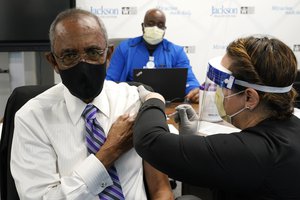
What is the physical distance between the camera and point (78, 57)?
1.18 m

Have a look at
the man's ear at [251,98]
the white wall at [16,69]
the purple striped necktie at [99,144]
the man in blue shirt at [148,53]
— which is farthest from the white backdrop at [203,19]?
the man's ear at [251,98]

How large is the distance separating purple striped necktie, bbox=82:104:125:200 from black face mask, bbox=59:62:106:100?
0.08 m

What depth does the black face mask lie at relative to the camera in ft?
3.89

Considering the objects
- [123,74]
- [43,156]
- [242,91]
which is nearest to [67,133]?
[43,156]

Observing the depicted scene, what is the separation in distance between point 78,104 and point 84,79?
0.11 metres

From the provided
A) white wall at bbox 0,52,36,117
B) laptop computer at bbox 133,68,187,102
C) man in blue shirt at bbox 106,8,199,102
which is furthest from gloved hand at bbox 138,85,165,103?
white wall at bbox 0,52,36,117

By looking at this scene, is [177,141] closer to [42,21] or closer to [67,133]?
[67,133]

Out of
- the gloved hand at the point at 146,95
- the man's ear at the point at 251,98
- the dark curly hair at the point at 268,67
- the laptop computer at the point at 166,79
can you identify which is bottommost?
the laptop computer at the point at 166,79

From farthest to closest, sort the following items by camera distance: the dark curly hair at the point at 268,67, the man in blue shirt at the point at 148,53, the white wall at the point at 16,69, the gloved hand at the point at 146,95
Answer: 1. the white wall at the point at 16,69
2. the man in blue shirt at the point at 148,53
3. the gloved hand at the point at 146,95
4. the dark curly hair at the point at 268,67

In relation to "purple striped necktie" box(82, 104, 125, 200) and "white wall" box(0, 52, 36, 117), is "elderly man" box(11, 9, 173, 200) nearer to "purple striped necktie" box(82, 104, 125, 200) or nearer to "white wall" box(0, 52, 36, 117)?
"purple striped necktie" box(82, 104, 125, 200)

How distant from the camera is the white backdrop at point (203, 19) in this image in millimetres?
4078

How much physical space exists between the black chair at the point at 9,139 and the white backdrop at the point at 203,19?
289 centimetres

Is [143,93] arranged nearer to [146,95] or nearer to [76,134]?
[146,95]

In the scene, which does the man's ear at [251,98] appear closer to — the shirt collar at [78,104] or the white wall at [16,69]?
the shirt collar at [78,104]
